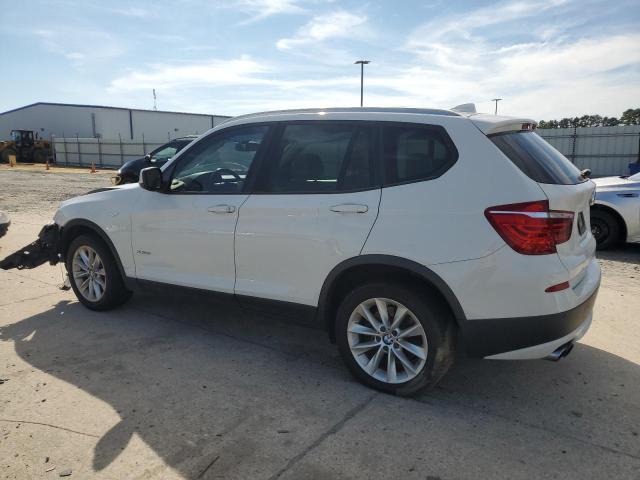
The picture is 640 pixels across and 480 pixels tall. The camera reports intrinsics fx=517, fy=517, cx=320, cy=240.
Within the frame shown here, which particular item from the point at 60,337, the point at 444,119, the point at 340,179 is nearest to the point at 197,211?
the point at 340,179

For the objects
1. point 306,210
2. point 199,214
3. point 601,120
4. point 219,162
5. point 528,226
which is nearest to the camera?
point 528,226

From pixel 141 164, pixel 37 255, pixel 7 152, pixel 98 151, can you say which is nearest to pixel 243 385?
pixel 37 255

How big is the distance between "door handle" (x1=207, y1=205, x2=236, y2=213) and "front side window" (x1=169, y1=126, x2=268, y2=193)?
14 centimetres

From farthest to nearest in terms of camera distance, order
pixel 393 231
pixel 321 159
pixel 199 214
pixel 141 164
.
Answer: pixel 141 164, pixel 199 214, pixel 321 159, pixel 393 231

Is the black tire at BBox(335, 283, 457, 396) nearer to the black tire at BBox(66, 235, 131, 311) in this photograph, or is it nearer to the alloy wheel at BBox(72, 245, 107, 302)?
the black tire at BBox(66, 235, 131, 311)

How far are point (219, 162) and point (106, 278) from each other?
5.63 ft

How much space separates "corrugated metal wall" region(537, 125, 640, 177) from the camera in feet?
71.1

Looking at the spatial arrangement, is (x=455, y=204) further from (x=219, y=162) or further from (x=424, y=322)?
(x=219, y=162)

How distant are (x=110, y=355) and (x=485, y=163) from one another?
3.12 metres

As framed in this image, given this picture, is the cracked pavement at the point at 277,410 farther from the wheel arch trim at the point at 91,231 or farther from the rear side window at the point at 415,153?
the rear side window at the point at 415,153

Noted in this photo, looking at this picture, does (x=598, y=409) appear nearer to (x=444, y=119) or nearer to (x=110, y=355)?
(x=444, y=119)

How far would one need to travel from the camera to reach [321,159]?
3.60 meters

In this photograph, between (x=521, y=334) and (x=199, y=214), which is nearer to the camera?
(x=521, y=334)

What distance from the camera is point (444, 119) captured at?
322 centimetres
